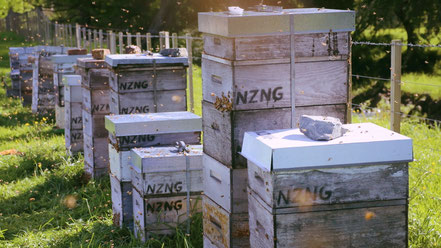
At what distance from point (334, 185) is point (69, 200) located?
16.2ft

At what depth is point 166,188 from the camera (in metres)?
5.70

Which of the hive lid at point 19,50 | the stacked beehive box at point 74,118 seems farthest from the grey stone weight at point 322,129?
the hive lid at point 19,50

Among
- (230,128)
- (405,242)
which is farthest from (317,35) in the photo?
(405,242)

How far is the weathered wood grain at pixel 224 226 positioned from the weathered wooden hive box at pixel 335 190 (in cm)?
82

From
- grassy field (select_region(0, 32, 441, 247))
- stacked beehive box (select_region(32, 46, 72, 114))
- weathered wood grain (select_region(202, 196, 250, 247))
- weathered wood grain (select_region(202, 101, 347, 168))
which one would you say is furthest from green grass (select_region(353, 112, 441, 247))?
stacked beehive box (select_region(32, 46, 72, 114))

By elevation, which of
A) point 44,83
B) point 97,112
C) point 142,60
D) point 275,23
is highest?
point 275,23

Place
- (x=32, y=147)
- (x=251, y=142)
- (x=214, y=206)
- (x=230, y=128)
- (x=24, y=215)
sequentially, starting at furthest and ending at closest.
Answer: (x=32, y=147)
(x=24, y=215)
(x=214, y=206)
(x=230, y=128)
(x=251, y=142)

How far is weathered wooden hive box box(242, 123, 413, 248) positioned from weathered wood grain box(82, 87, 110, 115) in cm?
512

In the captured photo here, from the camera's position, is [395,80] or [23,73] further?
[23,73]

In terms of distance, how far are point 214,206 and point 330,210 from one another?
1358mm

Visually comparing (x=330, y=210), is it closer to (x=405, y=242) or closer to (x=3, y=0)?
(x=405, y=242)

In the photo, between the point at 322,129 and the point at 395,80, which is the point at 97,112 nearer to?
the point at 395,80

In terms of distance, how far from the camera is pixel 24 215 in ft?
24.6

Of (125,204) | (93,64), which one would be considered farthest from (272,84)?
(93,64)
